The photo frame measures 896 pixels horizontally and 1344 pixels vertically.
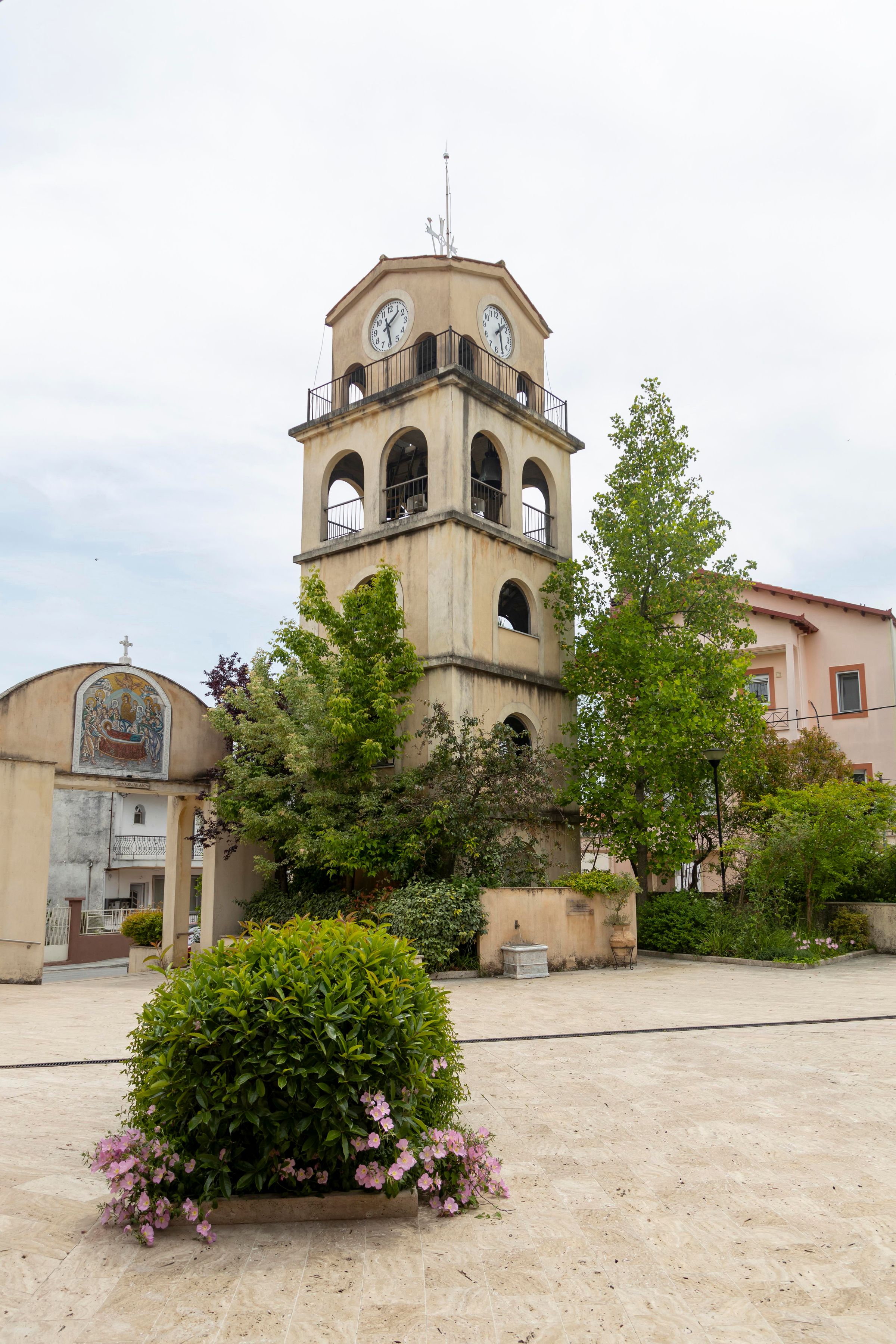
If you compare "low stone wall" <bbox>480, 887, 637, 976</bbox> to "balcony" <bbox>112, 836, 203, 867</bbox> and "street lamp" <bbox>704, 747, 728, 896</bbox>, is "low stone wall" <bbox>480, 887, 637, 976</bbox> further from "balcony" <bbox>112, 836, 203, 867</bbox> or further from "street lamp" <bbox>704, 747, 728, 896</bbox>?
"balcony" <bbox>112, 836, 203, 867</bbox>

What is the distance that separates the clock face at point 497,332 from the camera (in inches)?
840

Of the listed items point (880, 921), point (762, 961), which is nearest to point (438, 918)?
point (762, 961)

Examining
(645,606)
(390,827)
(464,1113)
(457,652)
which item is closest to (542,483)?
(645,606)

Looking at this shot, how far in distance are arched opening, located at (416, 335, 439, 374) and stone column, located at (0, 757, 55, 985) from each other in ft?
37.8

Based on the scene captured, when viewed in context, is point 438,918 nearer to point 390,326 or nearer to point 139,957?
point 139,957

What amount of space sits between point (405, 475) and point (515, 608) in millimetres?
3982

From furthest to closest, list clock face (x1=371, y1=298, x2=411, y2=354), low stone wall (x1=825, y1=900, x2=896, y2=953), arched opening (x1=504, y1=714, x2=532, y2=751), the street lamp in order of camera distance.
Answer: clock face (x1=371, y1=298, x2=411, y2=354)
arched opening (x1=504, y1=714, x2=532, y2=751)
low stone wall (x1=825, y1=900, x2=896, y2=953)
the street lamp

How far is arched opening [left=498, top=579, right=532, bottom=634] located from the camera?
20828mm

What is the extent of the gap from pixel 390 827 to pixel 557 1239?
1147cm

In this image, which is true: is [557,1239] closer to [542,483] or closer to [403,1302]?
[403,1302]

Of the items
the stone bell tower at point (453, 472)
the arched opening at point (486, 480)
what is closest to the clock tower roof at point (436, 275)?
the stone bell tower at point (453, 472)

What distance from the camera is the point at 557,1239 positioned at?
4262 mm

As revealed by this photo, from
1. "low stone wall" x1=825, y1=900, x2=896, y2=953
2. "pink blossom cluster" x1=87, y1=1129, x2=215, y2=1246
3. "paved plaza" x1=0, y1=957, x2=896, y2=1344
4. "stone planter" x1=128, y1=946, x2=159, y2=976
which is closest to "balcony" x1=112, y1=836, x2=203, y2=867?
"stone planter" x1=128, y1=946, x2=159, y2=976

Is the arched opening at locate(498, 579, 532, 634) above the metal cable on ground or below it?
above
